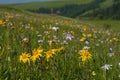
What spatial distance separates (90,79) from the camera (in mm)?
4844

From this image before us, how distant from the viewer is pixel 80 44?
806 cm

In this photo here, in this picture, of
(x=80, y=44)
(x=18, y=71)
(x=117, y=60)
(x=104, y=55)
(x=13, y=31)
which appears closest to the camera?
(x=18, y=71)

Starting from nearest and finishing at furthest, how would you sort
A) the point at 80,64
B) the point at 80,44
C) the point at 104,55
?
the point at 80,64 → the point at 104,55 → the point at 80,44

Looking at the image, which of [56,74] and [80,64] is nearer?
[56,74]

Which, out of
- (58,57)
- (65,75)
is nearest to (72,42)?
(58,57)

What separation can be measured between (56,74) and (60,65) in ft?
2.81

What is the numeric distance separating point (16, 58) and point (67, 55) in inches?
37.8

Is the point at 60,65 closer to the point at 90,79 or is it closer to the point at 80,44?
the point at 90,79

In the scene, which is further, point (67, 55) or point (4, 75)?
point (67, 55)

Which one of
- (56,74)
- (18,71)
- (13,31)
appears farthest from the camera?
(13,31)

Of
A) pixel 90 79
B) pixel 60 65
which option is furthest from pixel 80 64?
pixel 90 79

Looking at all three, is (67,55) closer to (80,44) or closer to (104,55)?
(104,55)

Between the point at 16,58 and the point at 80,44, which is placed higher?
the point at 16,58

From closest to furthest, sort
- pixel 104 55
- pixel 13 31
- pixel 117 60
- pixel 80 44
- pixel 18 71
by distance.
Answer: pixel 18 71
pixel 117 60
pixel 104 55
pixel 80 44
pixel 13 31
